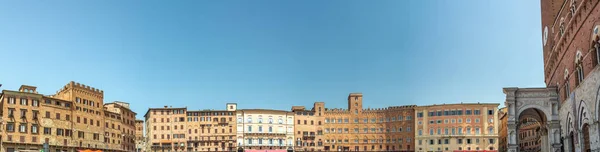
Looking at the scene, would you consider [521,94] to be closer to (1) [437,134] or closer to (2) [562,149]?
(2) [562,149]

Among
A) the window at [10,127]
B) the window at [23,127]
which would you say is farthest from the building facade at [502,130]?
the window at [10,127]

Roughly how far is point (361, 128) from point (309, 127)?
41.6 feet

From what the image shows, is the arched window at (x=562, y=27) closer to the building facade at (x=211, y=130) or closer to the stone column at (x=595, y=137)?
the stone column at (x=595, y=137)

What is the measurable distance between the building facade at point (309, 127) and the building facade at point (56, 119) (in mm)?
46804

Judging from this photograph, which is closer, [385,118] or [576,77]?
[576,77]

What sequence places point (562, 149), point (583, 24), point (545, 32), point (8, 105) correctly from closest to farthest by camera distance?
point (583, 24) < point (562, 149) < point (545, 32) < point (8, 105)

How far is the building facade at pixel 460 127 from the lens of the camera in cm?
13038

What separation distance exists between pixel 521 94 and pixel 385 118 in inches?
3322

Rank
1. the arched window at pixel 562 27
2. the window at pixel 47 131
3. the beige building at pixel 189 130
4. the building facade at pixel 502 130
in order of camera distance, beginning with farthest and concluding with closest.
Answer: the building facade at pixel 502 130, the beige building at pixel 189 130, the window at pixel 47 131, the arched window at pixel 562 27

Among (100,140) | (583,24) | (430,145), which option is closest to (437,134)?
(430,145)

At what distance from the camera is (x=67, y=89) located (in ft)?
333

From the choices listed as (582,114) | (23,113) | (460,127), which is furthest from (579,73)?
(460,127)

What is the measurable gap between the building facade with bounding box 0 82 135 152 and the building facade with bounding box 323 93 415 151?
174ft

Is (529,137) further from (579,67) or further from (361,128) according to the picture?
(579,67)
